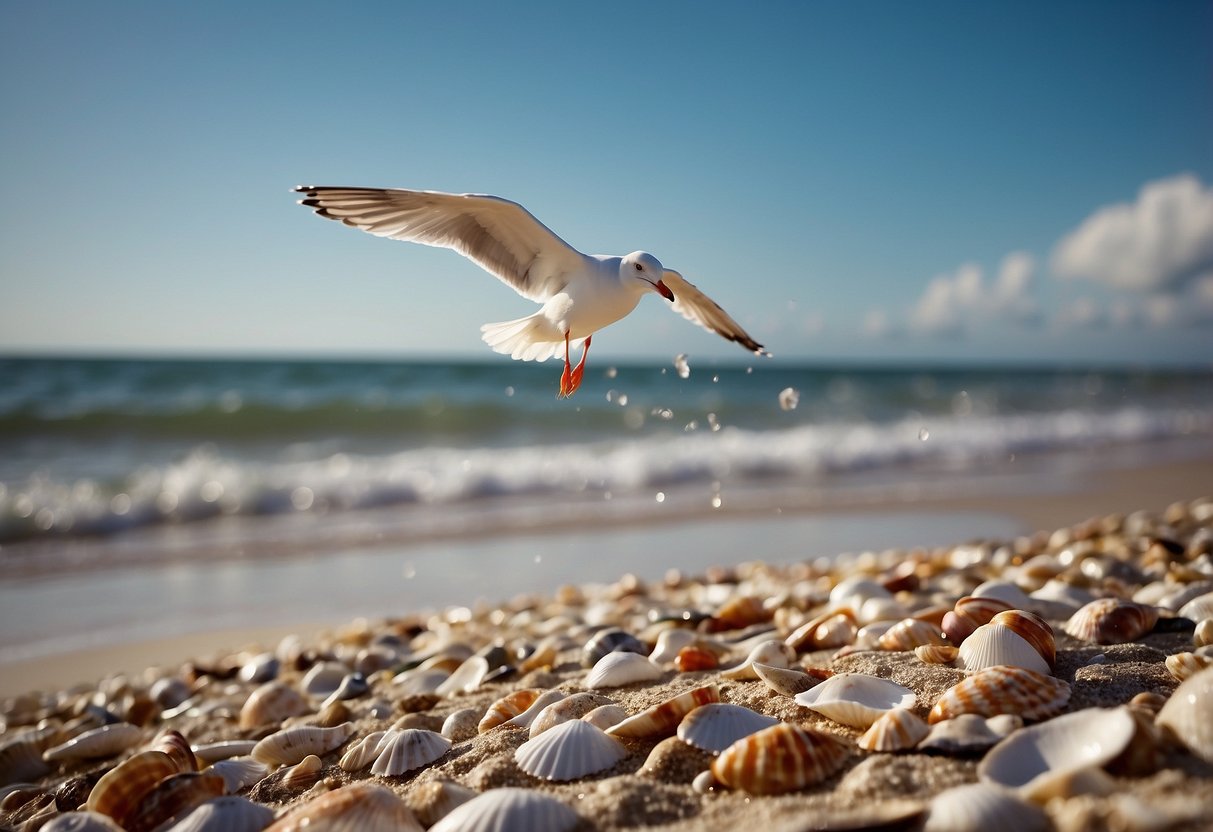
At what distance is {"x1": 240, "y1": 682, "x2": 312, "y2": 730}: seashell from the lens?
349 centimetres

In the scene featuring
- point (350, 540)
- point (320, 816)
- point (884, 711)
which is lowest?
point (350, 540)

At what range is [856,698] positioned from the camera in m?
2.24

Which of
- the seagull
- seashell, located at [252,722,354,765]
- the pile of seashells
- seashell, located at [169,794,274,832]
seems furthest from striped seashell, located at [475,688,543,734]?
the seagull

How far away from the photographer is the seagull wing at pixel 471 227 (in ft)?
11.8

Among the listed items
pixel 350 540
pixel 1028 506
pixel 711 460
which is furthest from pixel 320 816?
pixel 711 460

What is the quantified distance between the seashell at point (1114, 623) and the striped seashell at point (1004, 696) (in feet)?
2.85

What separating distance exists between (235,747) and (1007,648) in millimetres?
2565

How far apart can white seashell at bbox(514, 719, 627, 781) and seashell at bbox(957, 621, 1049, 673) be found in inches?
41.9

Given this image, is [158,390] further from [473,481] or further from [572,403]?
[473,481]

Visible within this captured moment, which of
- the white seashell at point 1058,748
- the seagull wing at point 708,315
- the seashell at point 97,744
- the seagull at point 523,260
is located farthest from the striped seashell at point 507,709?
the seagull wing at point 708,315

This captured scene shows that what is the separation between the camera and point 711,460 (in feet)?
39.9

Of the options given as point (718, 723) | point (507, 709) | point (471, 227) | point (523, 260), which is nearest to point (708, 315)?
point (523, 260)

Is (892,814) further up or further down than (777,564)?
further up

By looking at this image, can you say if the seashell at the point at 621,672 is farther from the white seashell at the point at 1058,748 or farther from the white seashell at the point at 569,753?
the white seashell at the point at 1058,748
